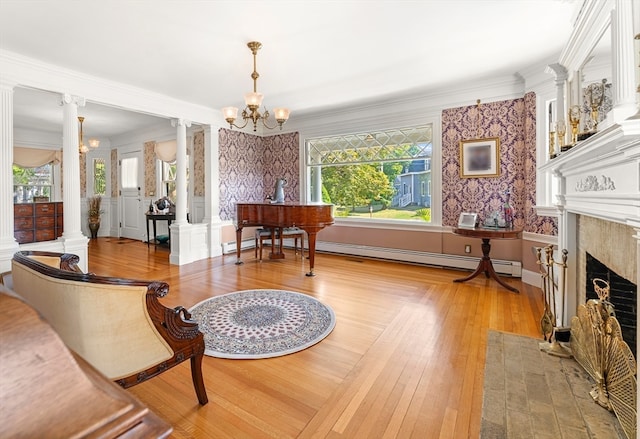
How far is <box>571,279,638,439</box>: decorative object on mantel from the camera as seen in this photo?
144cm

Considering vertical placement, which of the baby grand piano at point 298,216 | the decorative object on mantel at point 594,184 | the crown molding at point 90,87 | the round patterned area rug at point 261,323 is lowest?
the round patterned area rug at point 261,323

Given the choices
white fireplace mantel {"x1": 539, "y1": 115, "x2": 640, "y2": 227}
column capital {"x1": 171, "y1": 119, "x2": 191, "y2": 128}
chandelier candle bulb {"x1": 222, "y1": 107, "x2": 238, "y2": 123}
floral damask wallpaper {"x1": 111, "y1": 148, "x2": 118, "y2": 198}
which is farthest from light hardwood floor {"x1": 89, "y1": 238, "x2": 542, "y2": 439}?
floral damask wallpaper {"x1": 111, "y1": 148, "x2": 118, "y2": 198}

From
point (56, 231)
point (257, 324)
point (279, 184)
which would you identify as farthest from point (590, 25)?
point (56, 231)

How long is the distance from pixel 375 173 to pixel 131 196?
6001 millimetres

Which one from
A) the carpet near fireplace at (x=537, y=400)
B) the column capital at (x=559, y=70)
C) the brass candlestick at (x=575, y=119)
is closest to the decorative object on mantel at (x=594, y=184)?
the brass candlestick at (x=575, y=119)

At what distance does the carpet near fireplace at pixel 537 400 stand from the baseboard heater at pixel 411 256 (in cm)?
210

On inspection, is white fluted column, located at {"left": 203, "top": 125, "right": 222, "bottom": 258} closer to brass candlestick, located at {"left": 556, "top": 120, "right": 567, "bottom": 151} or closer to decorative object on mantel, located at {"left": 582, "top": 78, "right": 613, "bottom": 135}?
brass candlestick, located at {"left": 556, "top": 120, "right": 567, "bottom": 151}

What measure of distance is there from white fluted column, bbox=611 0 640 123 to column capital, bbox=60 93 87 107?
4.87 metres

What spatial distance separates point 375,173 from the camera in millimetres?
5254

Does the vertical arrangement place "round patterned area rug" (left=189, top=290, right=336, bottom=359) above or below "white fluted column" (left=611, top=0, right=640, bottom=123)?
below

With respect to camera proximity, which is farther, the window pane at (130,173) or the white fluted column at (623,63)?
the window pane at (130,173)

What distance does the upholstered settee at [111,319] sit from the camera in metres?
1.26

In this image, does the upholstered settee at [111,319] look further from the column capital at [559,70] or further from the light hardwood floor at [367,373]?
the column capital at [559,70]

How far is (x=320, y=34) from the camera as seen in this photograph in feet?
9.20
